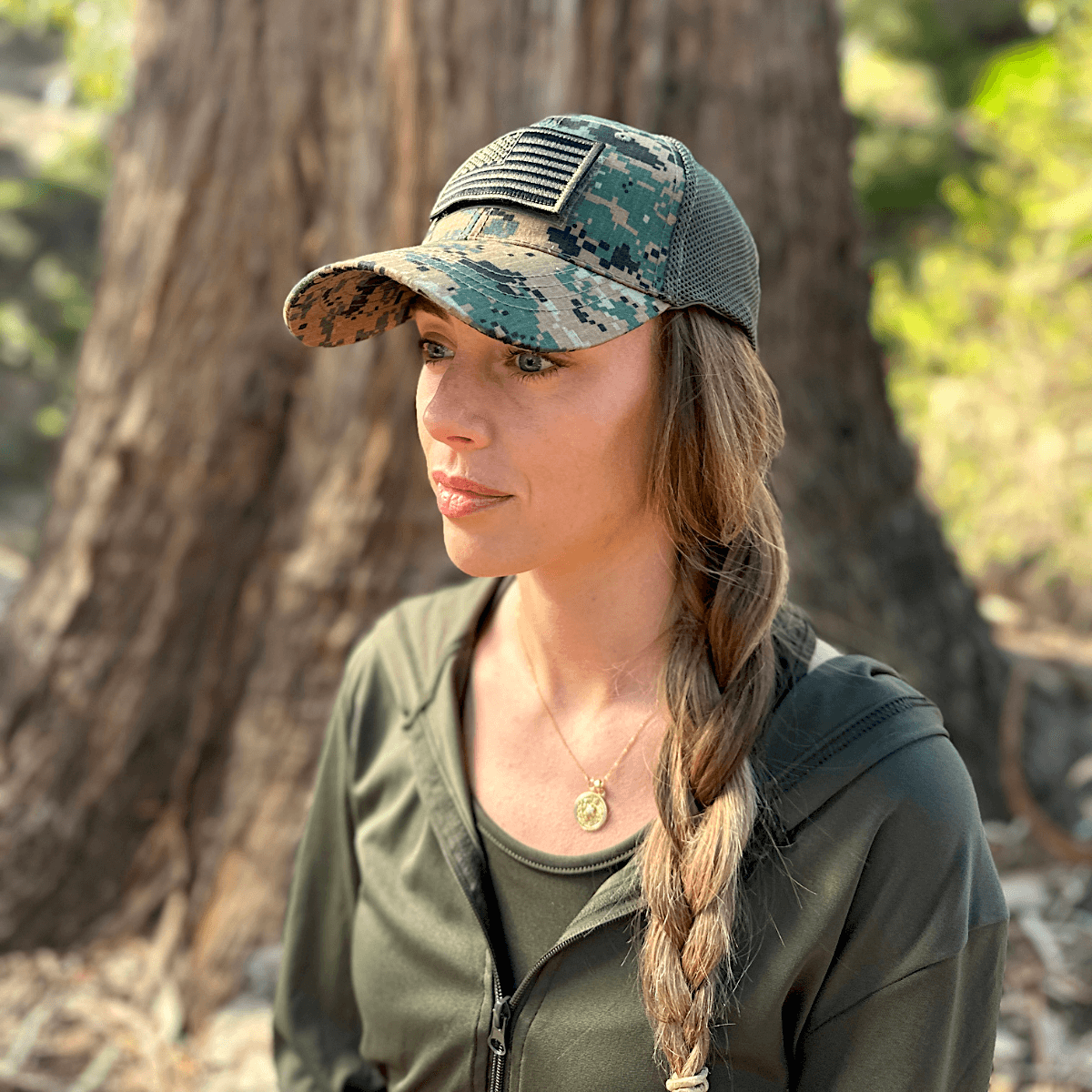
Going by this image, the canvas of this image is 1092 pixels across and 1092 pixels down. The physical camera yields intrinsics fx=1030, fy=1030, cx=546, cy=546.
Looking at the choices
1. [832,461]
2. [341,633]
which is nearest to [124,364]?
[341,633]

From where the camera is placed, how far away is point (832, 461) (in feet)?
10.6

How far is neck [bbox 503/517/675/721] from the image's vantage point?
4.64ft

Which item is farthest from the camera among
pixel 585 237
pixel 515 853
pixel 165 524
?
pixel 165 524

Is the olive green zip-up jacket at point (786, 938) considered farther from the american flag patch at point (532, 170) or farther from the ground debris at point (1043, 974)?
the ground debris at point (1043, 974)

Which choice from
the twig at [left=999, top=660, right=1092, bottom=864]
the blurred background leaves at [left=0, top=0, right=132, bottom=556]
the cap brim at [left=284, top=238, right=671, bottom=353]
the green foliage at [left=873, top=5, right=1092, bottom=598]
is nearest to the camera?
the cap brim at [left=284, top=238, right=671, bottom=353]

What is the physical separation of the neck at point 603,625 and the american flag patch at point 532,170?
1.49 ft

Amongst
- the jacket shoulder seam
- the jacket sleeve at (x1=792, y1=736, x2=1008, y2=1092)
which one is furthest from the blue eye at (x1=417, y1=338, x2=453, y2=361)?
the jacket shoulder seam

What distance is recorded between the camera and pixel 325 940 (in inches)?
68.6

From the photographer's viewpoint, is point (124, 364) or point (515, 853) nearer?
point (515, 853)

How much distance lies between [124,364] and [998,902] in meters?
2.74

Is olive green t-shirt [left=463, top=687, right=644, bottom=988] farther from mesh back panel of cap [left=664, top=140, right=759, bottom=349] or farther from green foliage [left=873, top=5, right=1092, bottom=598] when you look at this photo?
green foliage [left=873, top=5, right=1092, bottom=598]

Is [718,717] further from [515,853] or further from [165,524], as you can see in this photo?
[165,524]

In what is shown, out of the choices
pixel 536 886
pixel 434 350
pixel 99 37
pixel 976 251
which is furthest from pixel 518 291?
pixel 99 37

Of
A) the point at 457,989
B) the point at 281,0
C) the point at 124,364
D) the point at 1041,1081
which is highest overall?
the point at 281,0
